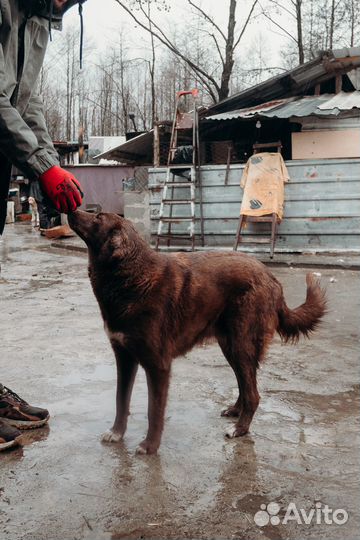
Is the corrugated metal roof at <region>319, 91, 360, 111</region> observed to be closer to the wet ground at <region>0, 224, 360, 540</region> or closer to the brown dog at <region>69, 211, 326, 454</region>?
the wet ground at <region>0, 224, 360, 540</region>

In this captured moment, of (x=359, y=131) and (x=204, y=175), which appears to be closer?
(x=359, y=131)

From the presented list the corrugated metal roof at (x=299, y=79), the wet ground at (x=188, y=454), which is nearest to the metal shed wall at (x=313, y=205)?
the corrugated metal roof at (x=299, y=79)

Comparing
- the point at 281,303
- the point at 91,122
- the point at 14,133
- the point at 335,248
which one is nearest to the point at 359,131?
the point at 335,248

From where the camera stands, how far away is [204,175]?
11.7m

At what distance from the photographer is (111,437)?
2.89m

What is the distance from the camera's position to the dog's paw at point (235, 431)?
294 centimetres

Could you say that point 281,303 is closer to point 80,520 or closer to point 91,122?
point 80,520

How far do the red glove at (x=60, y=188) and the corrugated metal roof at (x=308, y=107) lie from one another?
323 inches

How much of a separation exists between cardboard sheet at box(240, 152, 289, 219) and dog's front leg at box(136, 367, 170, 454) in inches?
319

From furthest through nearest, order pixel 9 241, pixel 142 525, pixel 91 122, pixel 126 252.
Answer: pixel 91 122
pixel 9 241
pixel 126 252
pixel 142 525

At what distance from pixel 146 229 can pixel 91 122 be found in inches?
1383

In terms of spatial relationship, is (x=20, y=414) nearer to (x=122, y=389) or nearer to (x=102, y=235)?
(x=122, y=389)

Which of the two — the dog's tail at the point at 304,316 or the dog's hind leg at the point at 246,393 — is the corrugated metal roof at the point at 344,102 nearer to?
the dog's tail at the point at 304,316
